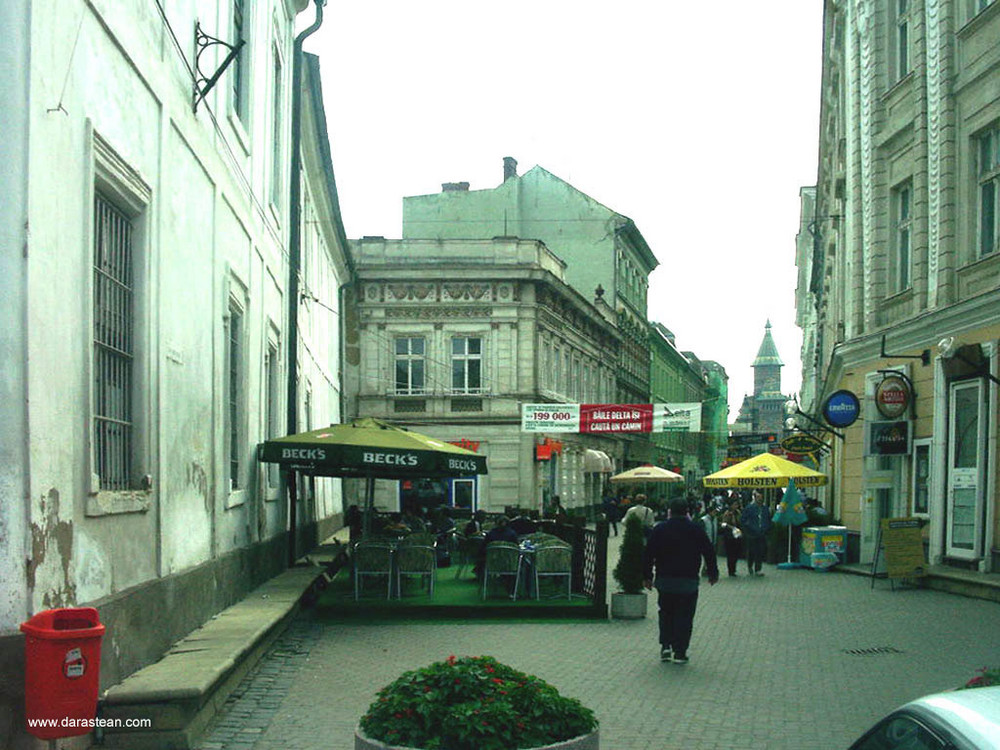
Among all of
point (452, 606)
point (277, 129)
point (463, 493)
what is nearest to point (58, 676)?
point (452, 606)

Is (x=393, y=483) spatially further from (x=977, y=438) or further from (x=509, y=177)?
(x=977, y=438)

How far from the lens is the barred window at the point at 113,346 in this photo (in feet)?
28.3

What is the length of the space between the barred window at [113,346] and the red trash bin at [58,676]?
242cm

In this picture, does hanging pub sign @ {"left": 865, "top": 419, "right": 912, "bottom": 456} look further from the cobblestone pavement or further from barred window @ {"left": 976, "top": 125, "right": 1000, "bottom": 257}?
the cobblestone pavement

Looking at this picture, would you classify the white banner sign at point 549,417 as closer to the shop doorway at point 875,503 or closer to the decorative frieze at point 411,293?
the decorative frieze at point 411,293

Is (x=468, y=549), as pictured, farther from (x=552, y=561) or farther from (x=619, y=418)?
(x=619, y=418)

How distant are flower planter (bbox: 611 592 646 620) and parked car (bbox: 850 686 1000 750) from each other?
12.4 m

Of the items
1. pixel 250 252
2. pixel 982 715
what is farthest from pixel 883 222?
pixel 982 715

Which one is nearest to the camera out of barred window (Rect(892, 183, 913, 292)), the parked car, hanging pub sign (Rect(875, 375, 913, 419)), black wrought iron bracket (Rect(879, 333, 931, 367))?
the parked car

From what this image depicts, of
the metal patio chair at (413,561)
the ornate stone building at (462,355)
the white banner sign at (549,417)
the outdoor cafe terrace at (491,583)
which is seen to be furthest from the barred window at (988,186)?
the ornate stone building at (462,355)

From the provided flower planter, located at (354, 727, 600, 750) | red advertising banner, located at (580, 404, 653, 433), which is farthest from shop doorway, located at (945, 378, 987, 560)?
red advertising banner, located at (580, 404, 653, 433)

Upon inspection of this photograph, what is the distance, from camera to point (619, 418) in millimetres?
38281

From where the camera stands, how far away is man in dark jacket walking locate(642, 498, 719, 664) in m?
12.2

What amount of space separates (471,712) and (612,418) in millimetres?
33303
